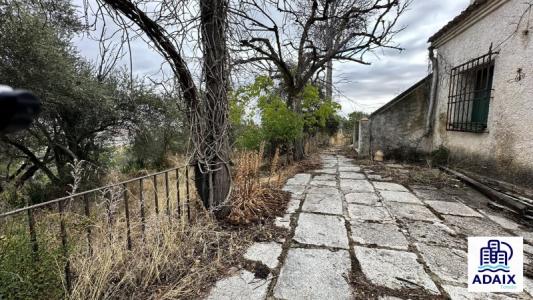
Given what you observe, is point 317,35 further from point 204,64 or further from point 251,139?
point 204,64

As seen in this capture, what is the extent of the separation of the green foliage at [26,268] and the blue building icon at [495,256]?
2682mm

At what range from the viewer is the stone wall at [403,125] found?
19.6ft

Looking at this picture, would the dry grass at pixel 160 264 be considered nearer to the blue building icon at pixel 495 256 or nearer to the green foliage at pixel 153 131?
the blue building icon at pixel 495 256

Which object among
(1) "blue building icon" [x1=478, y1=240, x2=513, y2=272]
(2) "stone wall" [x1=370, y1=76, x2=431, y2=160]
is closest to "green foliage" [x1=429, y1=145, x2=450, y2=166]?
(2) "stone wall" [x1=370, y1=76, x2=431, y2=160]

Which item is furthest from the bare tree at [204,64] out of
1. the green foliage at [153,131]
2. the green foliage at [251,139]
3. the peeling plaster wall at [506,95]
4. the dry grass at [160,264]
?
the green foliage at [153,131]

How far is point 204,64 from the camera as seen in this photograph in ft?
7.45

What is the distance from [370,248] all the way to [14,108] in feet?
7.45

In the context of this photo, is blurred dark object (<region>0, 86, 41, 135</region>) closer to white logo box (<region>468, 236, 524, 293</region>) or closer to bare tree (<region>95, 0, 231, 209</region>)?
bare tree (<region>95, 0, 231, 209</region>)

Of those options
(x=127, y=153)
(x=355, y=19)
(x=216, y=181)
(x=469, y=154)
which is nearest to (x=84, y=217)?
(x=216, y=181)

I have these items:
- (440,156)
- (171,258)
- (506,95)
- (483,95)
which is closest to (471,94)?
(483,95)

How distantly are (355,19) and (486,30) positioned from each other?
109 inches

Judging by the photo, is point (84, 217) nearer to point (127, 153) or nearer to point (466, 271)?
point (466, 271)

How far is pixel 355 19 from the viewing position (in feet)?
19.6

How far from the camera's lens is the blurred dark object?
36 centimetres
